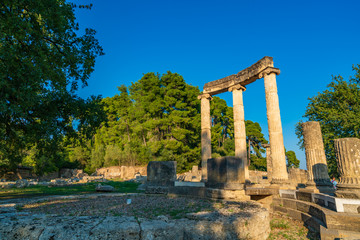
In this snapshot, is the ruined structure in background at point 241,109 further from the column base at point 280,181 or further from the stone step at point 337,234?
the stone step at point 337,234

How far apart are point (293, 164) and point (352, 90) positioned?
3296 cm

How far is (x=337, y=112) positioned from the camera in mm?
19891

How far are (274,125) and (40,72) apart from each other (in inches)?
472

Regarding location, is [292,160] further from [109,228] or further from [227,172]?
[109,228]

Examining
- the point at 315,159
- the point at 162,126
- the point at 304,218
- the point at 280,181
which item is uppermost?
the point at 162,126

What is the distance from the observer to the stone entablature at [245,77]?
13.8 m

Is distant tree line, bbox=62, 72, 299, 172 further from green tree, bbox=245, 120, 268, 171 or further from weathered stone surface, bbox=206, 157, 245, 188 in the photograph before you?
weathered stone surface, bbox=206, 157, 245, 188

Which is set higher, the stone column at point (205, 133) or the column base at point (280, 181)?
the stone column at point (205, 133)

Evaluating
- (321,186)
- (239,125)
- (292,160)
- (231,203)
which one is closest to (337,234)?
(231,203)

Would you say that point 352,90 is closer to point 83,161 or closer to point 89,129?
point 89,129

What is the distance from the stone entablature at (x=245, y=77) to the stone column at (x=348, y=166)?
817 centimetres

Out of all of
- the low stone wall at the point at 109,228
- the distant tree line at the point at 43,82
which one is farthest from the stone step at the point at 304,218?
the distant tree line at the point at 43,82

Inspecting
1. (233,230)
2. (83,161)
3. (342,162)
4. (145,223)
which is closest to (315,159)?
(342,162)

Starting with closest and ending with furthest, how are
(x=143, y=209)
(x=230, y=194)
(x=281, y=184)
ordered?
(x=143, y=209)
(x=230, y=194)
(x=281, y=184)
